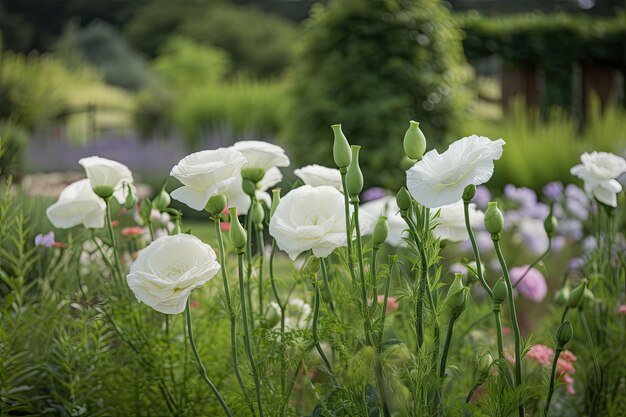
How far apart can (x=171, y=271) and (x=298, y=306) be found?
0.75m

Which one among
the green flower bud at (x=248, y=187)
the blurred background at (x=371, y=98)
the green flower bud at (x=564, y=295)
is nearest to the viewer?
the green flower bud at (x=248, y=187)

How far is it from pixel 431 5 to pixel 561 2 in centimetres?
2059

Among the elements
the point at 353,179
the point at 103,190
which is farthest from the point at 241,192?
the point at 353,179

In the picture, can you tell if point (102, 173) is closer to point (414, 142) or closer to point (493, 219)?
point (414, 142)

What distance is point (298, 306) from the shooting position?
1.93 metres

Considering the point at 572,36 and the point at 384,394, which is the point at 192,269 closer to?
the point at 384,394

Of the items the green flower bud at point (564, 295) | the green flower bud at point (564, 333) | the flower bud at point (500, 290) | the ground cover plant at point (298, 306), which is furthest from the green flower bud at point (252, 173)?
the green flower bud at point (564, 295)

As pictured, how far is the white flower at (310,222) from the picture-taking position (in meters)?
1.19

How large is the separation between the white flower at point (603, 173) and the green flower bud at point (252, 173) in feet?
2.08

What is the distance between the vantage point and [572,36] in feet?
32.7

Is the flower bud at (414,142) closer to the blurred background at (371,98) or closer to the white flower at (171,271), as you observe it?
the white flower at (171,271)

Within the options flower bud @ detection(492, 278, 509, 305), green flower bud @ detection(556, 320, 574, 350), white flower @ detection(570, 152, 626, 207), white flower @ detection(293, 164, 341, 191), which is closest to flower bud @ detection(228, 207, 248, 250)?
white flower @ detection(293, 164, 341, 191)

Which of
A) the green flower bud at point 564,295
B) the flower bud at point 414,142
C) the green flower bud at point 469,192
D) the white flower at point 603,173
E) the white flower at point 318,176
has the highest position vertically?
the flower bud at point 414,142

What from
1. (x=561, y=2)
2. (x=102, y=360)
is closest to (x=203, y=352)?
(x=102, y=360)
